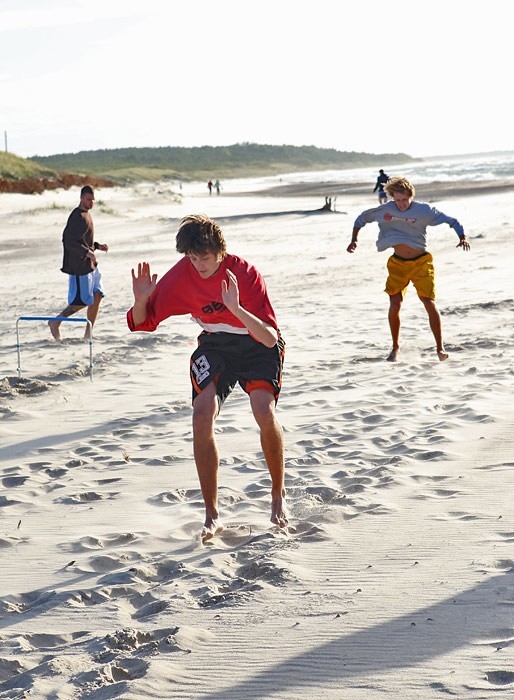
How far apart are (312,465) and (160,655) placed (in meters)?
2.66

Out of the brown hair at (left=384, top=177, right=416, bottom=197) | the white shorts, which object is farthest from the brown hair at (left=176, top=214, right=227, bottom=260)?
the white shorts

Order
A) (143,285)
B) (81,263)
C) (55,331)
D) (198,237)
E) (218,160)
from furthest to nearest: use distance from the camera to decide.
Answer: (218,160), (55,331), (81,263), (143,285), (198,237)

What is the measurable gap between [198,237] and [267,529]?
1.55 meters

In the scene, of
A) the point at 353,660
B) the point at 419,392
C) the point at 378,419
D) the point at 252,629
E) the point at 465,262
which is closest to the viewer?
the point at 353,660

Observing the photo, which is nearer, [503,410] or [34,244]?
[503,410]

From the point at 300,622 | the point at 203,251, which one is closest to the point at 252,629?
the point at 300,622

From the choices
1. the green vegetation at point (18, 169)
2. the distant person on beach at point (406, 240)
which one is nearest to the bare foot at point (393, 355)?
the distant person on beach at point (406, 240)

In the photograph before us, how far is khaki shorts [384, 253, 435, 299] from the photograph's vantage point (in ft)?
32.3

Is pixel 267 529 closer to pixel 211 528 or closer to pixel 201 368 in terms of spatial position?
pixel 211 528

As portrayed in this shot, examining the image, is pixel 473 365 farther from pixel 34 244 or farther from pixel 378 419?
pixel 34 244

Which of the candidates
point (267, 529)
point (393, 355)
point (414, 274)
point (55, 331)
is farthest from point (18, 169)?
point (267, 529)

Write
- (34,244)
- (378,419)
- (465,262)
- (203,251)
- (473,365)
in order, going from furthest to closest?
(34,244) → (465,262) → (473,365) → (378,419) → (203,251)

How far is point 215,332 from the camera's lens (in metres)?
5.23

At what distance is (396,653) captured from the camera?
372 centimetres
